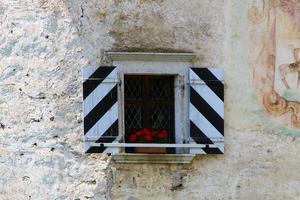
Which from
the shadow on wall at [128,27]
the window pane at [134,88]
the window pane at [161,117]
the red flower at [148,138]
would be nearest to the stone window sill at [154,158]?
the red flower at [148,138]

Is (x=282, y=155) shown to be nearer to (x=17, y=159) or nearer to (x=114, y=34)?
(x=114, y=34)

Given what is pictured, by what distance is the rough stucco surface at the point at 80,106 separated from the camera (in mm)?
8992

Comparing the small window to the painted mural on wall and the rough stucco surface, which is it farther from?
the painted mural on wall

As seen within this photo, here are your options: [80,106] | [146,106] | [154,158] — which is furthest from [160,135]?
[80,106]

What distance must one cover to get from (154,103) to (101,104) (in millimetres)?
570

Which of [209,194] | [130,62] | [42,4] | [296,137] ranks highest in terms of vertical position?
[42,4]

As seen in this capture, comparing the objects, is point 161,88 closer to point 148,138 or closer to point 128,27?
point 148,138

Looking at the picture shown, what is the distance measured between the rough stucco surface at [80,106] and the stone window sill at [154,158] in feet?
0.26

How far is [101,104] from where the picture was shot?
355 inches

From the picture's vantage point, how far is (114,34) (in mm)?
9141

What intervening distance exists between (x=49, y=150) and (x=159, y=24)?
1.73 m

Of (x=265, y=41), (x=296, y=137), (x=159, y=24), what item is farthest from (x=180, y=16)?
(x=296, y=137)

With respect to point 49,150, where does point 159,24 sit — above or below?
above

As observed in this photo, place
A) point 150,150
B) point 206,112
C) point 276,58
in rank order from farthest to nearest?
point 276,58
point 206,112
point 150,150
